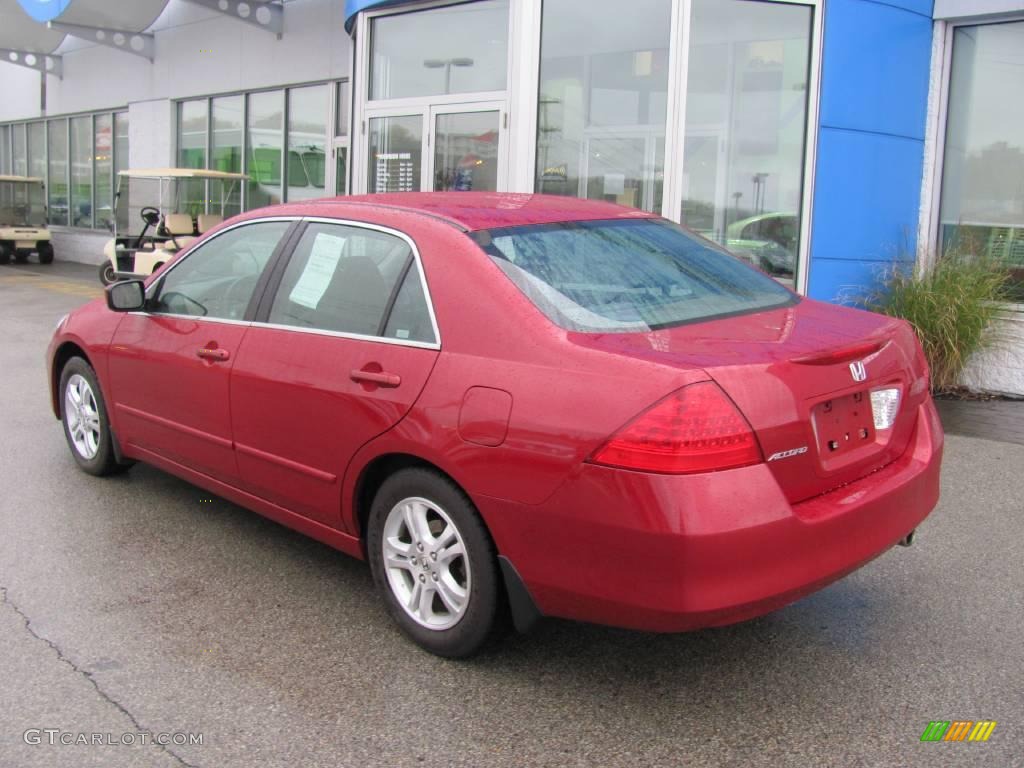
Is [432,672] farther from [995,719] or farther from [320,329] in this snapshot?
[995,719]

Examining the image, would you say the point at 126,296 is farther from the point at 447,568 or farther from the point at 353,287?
the point at 447,568

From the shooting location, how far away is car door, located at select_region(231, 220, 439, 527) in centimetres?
356

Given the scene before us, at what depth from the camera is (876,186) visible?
30.2 ft

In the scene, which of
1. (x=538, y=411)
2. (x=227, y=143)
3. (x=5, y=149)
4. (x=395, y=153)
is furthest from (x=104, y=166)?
(x=538, y=411)

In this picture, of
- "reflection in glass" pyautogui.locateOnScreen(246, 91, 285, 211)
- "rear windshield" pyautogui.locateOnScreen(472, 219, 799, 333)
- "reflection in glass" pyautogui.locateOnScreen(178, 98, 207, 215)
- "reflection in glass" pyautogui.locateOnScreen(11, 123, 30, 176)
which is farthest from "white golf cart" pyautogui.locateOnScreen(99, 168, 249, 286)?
"rear windshield" pyautogui.locateOnScreen(472, 219, 799, 333)

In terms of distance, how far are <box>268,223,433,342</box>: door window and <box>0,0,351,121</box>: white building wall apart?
11166mm

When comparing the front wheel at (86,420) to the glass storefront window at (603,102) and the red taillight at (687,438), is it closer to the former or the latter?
the red taillight at (687,438)

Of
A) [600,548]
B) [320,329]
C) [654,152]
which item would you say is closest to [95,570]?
[320,329]

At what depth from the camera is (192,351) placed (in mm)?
4484

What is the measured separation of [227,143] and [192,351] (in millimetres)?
15733

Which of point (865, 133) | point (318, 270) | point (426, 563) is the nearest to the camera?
point (426, 563)

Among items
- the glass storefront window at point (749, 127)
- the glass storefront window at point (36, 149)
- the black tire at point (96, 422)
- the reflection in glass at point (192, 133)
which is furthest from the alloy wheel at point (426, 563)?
the glass storefront window at point (36, 149)

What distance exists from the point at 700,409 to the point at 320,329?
5.55 ft

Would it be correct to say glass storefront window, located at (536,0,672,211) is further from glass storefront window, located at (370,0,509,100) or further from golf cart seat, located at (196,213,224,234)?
golf cart seat, located at (196,213,224,234)
